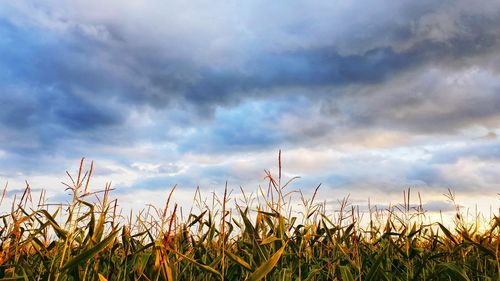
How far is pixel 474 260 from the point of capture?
6172 millimetres

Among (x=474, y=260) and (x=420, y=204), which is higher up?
(x=420, y=204)

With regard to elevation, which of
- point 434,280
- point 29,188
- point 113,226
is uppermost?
point 29,188

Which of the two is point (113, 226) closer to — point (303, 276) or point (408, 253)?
point (303, 276)

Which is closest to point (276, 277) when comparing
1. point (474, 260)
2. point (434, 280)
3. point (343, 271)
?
point (343, 271)

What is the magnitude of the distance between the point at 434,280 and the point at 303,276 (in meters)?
1.51

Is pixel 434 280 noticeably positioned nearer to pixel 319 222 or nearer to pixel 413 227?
pixel 413 227

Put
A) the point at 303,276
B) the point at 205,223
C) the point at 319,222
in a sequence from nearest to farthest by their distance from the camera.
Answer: the point at 303,276
the point at 205,223
the point at 319,222

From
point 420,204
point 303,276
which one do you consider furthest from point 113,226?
point 420,204

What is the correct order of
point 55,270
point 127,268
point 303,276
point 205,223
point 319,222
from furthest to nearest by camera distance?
point 319,222
point 205,223
point 303,276
point 127,268
point 55,270

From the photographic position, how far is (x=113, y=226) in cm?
466

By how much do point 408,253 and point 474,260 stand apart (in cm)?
127

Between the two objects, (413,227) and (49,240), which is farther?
(413,227)

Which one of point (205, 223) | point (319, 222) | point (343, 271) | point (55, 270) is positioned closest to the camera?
point (55, 270)

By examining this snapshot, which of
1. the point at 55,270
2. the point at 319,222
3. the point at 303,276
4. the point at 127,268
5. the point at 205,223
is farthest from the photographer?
the point at 319,222
